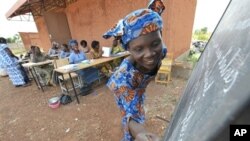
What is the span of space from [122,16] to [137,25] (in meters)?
4.70

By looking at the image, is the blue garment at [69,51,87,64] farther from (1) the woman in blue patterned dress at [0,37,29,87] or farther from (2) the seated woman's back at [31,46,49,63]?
(1) the woman in blue patterned dress at [0,37,29,87]

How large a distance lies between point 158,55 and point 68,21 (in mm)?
8453

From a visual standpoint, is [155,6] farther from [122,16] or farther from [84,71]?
[122,16]

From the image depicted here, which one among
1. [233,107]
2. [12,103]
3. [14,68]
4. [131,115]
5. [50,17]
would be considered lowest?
[12,103]

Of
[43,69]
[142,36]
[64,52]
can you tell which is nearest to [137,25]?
[142,36]

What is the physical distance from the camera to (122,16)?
5496 millimetres

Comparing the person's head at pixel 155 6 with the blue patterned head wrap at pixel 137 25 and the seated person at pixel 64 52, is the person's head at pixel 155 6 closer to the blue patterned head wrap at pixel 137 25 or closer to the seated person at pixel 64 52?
the blue patterned head wrap at pixel 137 25

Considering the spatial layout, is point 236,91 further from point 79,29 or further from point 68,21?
point 68,21

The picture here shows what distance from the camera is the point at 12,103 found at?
4898 mm

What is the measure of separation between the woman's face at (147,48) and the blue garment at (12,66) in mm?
6164

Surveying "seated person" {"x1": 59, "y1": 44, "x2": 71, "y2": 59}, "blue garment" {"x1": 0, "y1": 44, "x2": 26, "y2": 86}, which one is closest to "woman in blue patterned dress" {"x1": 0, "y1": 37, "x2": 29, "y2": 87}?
"blue garment" {"x1": 0, "y1": 44, "x2": 26, "y2": 86}

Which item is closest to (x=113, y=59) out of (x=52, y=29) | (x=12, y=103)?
(x=12, y=103)

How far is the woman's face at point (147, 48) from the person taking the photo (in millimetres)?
1080

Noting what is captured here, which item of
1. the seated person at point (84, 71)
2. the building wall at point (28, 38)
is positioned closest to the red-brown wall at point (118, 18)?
the seated person at point (84, 71)
